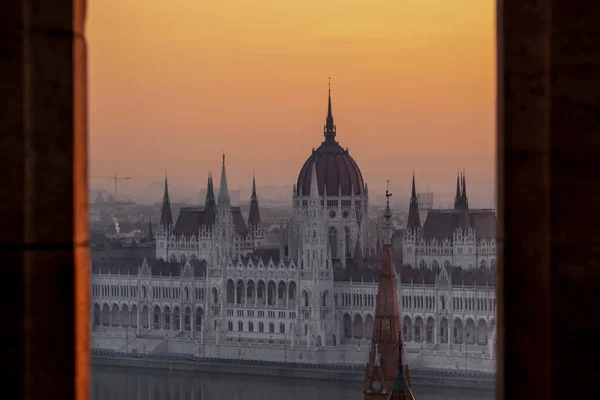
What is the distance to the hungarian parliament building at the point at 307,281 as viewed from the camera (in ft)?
110

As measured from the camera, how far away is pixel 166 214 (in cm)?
3981

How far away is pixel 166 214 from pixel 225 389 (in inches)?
412

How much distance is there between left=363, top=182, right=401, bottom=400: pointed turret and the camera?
16.2m

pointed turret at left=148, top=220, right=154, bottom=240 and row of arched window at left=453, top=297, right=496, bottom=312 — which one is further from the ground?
pointed turret at left=148, top=220, right=154, bottom=240

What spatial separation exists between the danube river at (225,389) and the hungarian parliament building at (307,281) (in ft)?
5.36

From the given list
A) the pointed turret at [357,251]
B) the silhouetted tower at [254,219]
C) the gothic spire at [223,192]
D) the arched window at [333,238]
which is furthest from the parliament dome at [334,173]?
the silhouetted tower at [254,219]

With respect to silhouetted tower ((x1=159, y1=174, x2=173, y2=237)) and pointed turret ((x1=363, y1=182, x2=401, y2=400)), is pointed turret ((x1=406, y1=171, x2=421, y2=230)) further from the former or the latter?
pointed turret ((x1=363, y1=182, x2=401, y2=400))

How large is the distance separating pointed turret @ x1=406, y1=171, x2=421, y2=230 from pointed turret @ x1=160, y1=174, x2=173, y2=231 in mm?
6629

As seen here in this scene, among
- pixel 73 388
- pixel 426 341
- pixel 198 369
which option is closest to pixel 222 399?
pixel 198 369

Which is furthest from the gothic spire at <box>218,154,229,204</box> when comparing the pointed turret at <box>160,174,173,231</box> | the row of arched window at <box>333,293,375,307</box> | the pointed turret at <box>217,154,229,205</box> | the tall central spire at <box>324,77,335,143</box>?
the row of arched window at <box>333,293,375,307</box>
